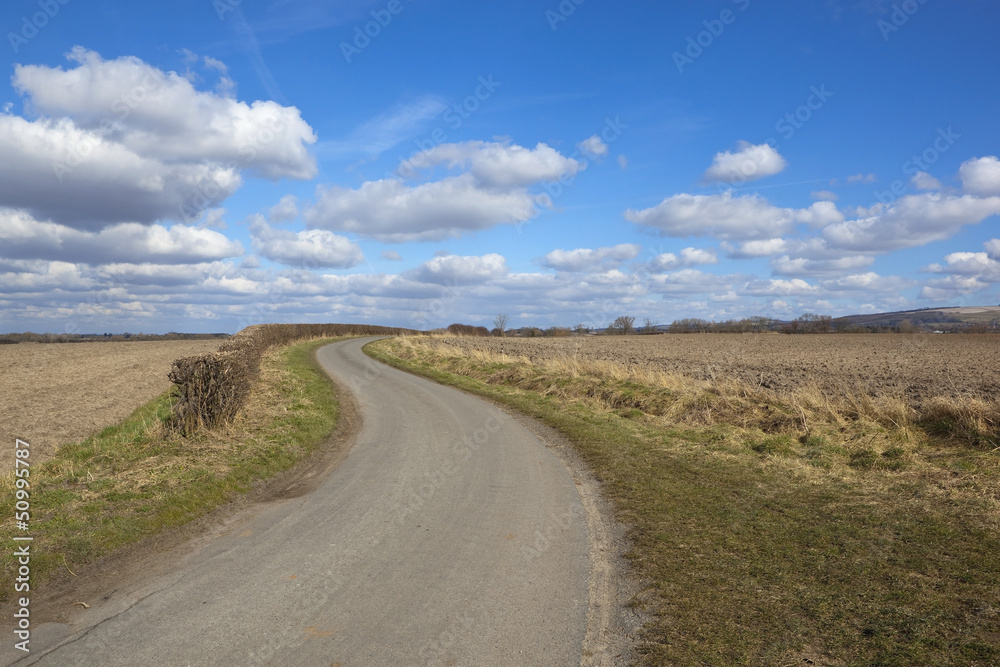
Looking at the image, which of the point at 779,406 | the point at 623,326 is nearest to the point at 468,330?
the point at 623,326

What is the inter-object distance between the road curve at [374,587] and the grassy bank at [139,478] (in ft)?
3.36

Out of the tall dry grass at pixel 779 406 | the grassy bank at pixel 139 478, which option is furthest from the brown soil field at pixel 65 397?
the tall dry grass at pixel 779 406

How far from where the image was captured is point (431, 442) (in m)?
12.3

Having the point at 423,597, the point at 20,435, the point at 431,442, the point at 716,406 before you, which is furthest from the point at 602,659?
the point at 20,435

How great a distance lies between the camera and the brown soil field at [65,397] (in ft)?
44.9

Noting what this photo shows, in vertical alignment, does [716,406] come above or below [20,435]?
above

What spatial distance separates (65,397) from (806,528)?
22.9 meters

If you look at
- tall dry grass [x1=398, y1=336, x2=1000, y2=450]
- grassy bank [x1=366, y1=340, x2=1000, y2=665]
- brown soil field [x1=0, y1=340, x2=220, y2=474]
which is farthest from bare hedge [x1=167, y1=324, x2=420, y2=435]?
tall dry grass [x1=398, y1=336, x2=1000, y2=450]

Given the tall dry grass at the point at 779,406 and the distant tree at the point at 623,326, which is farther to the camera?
the distant tree at the point at 623,326

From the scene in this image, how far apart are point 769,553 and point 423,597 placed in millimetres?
3778

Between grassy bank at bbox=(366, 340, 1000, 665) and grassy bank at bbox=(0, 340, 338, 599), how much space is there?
231 inches

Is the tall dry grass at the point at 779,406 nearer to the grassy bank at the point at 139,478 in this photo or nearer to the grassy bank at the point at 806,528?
the grassy bank at the point at 806,528

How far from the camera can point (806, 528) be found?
6.80m

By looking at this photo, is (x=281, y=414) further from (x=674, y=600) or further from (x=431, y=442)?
(x=674, y=600)
